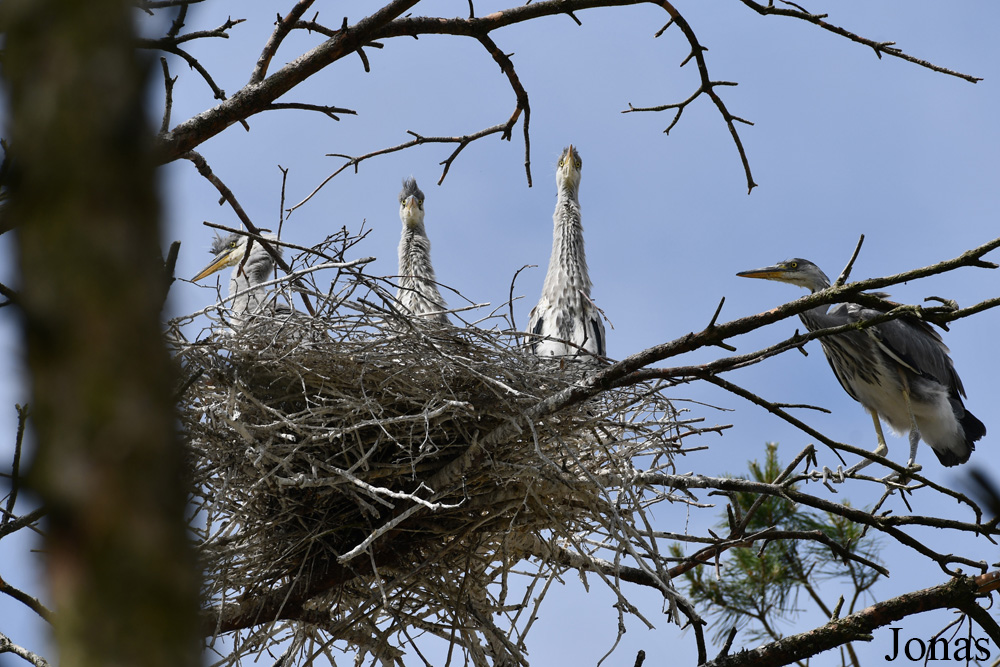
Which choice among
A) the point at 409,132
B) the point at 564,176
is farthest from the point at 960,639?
the point at 564,176

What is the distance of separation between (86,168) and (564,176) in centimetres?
578

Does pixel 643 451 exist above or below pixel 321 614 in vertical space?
above

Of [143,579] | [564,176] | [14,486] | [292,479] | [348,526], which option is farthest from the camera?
[564,176]

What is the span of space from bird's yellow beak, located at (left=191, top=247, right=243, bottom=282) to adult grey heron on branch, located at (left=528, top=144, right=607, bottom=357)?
2.01m

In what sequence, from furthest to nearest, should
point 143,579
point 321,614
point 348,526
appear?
point 321,614 → point 348,526 → point 143,579

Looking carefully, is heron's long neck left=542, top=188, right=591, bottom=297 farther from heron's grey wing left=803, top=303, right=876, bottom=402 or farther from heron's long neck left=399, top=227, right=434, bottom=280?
heron's grey wing left=803, top=303, right=876, bottom=402

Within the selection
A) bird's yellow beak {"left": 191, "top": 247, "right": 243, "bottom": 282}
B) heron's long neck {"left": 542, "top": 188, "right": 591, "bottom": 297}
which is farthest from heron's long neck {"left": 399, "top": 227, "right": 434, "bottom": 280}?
bird's yellow beak {"left": 191, "top": 247, "right": 243, "bottom": 282}

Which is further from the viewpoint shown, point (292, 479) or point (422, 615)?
point (422, 615)

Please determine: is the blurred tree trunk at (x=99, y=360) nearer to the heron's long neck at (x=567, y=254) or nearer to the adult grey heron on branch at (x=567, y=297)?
the adult grey heron on branch at (x=567, y=297)

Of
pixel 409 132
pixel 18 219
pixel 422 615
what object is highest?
pixel 409 132

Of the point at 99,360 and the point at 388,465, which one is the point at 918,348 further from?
the point at 99,360

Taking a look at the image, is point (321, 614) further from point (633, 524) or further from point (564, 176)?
point (564, 176)

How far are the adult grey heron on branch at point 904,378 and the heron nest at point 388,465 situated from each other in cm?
348

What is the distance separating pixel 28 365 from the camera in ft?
2.45
